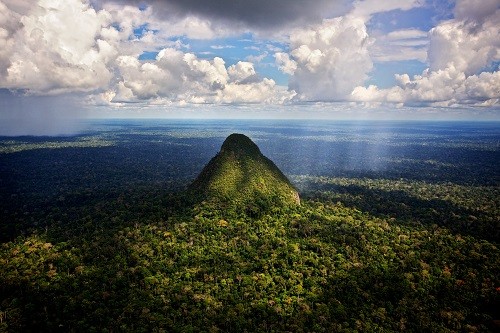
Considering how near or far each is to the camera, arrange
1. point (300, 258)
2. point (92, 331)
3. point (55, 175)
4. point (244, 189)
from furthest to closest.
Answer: point (55, 175)
point (244, 189)
point (300, 258)
point (92, 331)

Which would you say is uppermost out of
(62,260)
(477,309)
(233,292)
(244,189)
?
(244,189)

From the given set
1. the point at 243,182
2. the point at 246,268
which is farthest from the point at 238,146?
the point at 246,268

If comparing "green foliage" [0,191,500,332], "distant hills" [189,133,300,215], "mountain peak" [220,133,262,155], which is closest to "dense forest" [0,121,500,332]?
"green foliage" [0,191,500,332]

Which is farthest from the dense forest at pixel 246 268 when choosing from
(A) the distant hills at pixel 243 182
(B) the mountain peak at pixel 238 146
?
(B) the mountain peak at pixel 238 146

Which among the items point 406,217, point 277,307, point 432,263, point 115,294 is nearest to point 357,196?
point 406,217

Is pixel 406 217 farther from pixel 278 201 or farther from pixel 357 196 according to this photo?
pixel 278 201

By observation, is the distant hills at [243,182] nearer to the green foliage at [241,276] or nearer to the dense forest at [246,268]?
the dense forest at [246,268]

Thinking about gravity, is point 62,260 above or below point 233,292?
above

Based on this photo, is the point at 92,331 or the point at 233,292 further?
the point at 233,292

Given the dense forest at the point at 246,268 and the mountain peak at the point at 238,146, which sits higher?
the mountain peak at the point at 238,146
